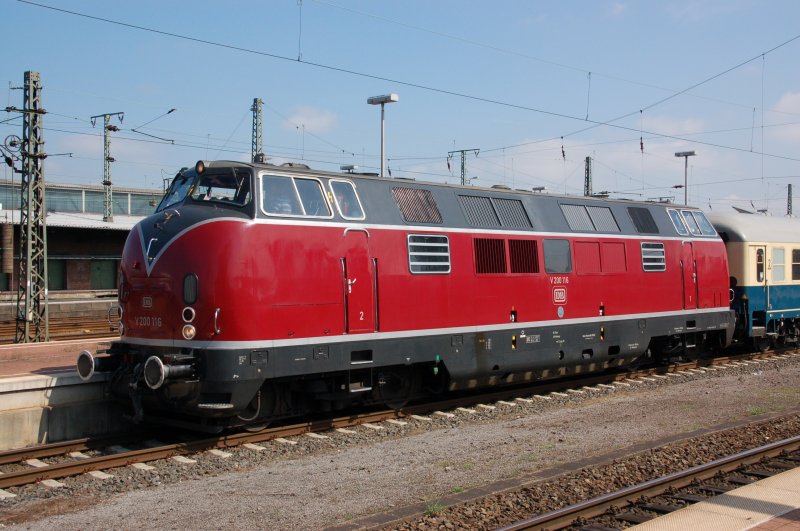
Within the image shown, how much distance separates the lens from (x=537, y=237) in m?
14.5

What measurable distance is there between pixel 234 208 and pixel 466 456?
4.67 meters

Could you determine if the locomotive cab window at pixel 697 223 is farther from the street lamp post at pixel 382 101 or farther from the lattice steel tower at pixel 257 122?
the lattice steel tower at pixel 257 122

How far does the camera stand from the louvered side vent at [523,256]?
14008 mm

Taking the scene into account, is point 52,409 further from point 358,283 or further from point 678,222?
point 678,222

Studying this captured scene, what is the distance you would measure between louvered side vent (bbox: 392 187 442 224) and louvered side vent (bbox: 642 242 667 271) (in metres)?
6.18

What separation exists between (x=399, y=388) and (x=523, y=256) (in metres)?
3.51

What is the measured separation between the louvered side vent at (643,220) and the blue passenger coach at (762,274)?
14.9 ft

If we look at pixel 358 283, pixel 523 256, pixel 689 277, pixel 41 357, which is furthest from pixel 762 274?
pixel 41 357

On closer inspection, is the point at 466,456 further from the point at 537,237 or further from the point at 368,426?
the point at 537,237

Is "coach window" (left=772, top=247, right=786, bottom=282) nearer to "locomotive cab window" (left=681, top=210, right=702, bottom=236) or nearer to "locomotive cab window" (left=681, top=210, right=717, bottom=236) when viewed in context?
"locomotive cab window" (left=681, top=210, right=717, bottom=236)

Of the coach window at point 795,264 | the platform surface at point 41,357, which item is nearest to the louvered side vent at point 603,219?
the coach window at point 795,264

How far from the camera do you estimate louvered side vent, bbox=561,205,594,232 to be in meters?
15.5

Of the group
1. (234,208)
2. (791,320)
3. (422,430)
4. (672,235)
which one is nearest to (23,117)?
(234,208)

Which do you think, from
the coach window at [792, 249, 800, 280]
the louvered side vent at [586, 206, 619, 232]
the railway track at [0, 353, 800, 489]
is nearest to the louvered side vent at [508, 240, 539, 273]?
the louvered side vent at [586, 206, 619, 232]
